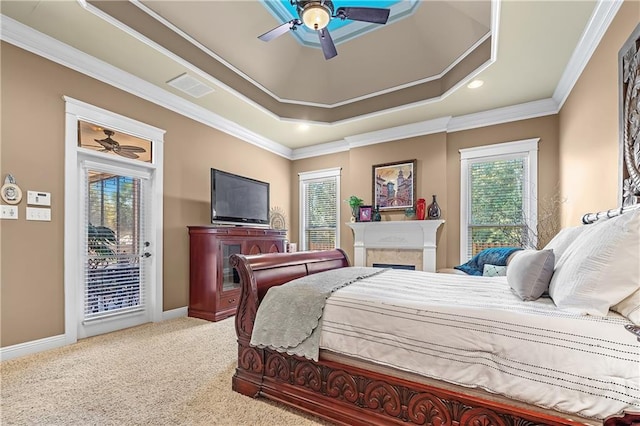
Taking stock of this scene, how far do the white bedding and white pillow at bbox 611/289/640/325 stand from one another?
0.10 feet

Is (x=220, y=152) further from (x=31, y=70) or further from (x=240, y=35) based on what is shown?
(x=31, y=70)

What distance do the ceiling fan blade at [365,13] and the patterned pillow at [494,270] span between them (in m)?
2.98

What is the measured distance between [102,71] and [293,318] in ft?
11.4

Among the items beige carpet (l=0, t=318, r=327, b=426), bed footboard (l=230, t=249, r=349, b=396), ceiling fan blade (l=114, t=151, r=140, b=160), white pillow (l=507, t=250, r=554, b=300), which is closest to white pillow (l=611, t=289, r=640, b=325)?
white pillow (l=507, t=250, r=554, b=300)

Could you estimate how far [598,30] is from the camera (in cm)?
247

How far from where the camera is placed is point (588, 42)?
8.71 feet

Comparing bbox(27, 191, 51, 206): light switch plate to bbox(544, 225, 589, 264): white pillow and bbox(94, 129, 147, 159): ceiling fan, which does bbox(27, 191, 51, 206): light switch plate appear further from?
bbox(544, 225, 589, 264): white pillow

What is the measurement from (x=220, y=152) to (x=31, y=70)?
7.36 ft

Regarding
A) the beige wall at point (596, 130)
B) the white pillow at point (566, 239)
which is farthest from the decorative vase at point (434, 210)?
the white pillow at point (566, 239)

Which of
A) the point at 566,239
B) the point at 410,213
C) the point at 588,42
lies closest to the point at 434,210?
the point at 410,213

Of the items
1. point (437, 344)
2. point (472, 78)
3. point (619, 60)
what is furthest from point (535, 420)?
point (472, 78)

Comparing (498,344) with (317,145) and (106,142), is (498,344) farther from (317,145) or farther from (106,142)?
(317,145)

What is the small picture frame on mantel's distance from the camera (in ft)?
16.9

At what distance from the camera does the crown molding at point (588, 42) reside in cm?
228
